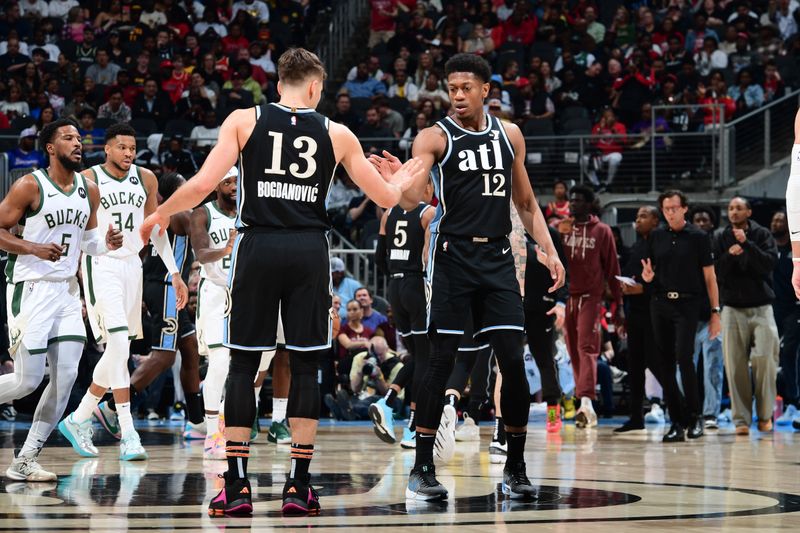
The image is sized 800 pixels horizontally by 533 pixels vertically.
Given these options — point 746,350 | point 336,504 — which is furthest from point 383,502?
point 746,350

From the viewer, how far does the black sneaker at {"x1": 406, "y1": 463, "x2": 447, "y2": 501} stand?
223 inches

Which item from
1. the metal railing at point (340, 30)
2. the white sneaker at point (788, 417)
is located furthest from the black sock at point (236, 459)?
the metal railing at point (340, 30)

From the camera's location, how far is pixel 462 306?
19.4 feet

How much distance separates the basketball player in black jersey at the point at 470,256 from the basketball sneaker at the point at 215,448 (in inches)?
106

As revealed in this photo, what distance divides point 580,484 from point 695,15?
15.8m

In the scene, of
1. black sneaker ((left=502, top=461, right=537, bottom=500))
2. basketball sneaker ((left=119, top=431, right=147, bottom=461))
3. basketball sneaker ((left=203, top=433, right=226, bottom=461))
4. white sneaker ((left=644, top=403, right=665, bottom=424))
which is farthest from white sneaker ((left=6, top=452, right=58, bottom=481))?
white sneaker ((left=644, top=403, right=665, bottom=424))

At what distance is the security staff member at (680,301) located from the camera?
10.6 meters

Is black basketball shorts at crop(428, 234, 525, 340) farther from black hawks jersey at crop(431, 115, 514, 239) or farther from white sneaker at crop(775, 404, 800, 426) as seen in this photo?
white sneaker at crop(775, 404, 800, 426)

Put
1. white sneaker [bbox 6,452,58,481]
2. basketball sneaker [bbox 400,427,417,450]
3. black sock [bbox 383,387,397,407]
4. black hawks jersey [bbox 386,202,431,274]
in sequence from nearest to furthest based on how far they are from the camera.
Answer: white sneaker [bbox 6,452,58,481] → basketball sneaker [bbox 400,427,417,450] → black hawks jersey [bbox 386,202,431,274] → black sock [bbox 383,387,397,407]

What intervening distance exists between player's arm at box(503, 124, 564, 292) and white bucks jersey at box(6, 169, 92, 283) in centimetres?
258

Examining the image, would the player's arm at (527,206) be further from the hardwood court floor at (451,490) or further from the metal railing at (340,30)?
the metal railing at (340,30)

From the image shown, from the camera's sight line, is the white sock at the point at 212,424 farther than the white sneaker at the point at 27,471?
Yes

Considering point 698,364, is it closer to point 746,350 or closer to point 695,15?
point 746,350

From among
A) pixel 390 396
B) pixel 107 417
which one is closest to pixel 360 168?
pixel 390 396
